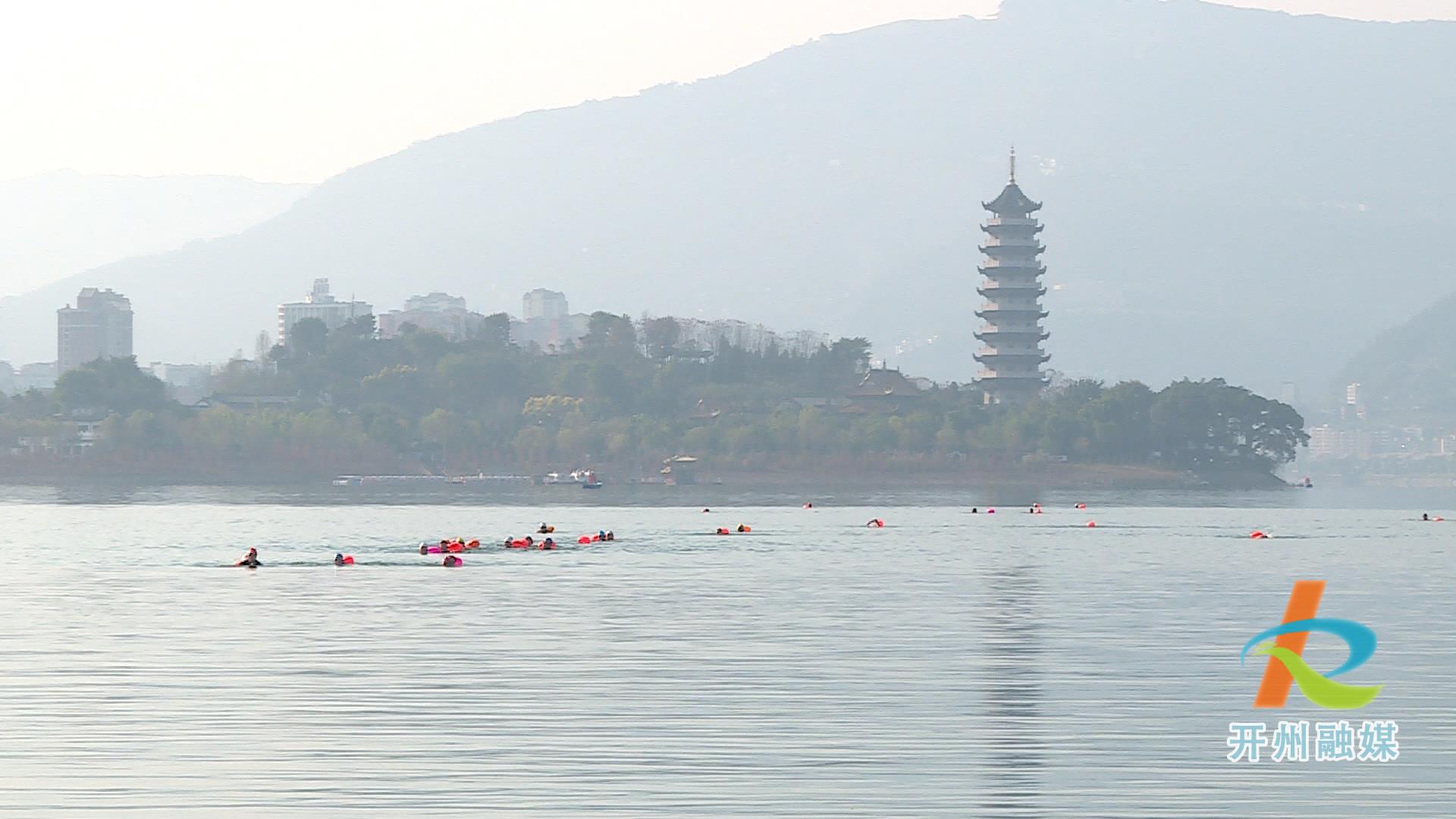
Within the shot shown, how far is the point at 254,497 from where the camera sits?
186250 mm

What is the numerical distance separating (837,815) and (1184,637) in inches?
1009

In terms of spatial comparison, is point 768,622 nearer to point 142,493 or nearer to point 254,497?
point 254,497

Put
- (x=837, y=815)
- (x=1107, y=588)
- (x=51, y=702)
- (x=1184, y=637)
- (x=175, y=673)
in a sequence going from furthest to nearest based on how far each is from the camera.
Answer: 1. (x=1107, y=588)
2. (x=1184, y=637)
3. (x=175, y=673)
4. (x=51, y=702)
5. (x=837, y=815)

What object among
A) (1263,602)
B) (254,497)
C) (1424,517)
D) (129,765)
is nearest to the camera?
(129,765)

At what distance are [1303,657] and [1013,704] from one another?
11129 millimetres

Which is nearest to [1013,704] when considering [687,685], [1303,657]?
[687,685]

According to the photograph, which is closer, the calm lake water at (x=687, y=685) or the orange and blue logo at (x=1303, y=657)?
the calm lake water at (x=687, y=685)

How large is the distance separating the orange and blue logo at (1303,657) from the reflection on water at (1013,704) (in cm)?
413

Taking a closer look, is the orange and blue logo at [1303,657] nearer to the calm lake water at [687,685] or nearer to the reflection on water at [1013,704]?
the calm lake water at [687,685]

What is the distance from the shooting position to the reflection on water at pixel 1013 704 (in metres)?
26.6

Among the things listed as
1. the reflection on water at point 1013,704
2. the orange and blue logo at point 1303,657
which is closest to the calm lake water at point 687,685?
the reflection on water at point 1013,704

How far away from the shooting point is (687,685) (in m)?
38.1

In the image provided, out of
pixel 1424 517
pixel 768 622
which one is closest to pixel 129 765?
pixel 768 622

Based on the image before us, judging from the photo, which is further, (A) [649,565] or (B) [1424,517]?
(B) [1424,517]
